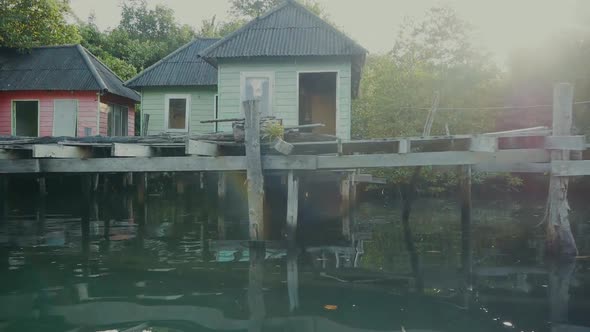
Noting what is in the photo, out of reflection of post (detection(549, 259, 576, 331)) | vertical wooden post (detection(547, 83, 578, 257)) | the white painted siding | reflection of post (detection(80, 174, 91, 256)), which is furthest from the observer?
the white painted siding

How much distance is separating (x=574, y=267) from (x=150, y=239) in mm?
9796

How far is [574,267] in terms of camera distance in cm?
934

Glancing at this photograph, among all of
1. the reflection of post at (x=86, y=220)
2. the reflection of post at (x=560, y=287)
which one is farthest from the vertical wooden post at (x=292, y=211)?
the reflection of post at (x=560, y=287)

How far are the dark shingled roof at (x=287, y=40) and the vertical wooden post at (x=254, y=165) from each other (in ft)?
13.7

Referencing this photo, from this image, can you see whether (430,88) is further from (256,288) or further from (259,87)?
(256,288)

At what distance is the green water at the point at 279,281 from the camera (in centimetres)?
657

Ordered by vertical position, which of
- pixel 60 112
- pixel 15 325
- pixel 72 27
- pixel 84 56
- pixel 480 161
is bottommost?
pixel 15 325

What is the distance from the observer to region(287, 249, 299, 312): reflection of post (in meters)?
7.30

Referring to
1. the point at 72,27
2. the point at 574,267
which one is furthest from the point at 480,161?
the point at 72,27

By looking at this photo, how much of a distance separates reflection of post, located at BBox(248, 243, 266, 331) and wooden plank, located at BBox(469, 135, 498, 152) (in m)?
4.62

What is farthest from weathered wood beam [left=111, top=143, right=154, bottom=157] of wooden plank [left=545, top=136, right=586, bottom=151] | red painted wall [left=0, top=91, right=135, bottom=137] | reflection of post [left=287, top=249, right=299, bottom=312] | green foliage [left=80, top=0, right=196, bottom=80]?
green foliage [left=80, top=0, right=196, bottom=80]

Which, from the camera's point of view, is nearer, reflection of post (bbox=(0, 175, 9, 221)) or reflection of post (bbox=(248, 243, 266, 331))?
reflection of post (bbox=(248, 243, 266, 331))

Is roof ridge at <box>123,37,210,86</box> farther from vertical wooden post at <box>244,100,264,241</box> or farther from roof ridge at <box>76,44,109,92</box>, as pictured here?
vertical wooden post at <box>244,100,264,241</box>

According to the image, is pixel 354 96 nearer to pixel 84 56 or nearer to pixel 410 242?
pixel 410 242
